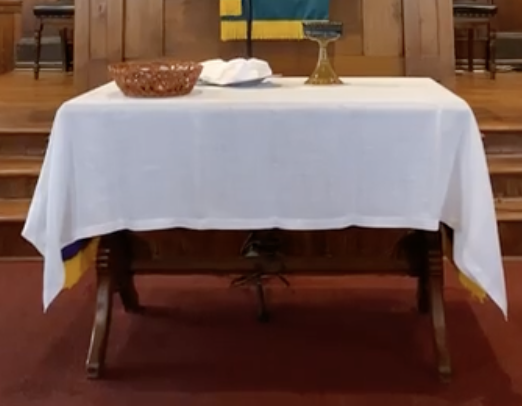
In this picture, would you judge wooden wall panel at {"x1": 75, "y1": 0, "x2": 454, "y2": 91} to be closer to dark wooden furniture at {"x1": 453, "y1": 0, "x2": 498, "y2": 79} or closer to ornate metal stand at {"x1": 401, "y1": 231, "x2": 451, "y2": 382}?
ornate metal stand at {"x1": 401, "y1": 231, "x2": 451, "y2": 382}

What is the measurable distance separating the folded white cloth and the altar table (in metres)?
0.32

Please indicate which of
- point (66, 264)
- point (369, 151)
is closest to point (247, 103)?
point (369, 151)

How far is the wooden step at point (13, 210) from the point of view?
3410 millimetres

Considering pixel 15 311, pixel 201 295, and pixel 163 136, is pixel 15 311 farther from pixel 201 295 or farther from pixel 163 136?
pixel 163 136

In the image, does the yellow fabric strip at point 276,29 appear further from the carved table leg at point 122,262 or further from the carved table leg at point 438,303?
the carved table leg at point 438,303

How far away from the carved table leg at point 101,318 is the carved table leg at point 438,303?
0.86 metres

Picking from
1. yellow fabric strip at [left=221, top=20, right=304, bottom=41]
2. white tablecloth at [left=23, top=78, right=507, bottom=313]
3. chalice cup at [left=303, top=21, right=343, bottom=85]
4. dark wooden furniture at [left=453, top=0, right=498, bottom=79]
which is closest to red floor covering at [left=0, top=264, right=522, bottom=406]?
white tablecloth at [left=23, top=78, right=507, bottom=313]

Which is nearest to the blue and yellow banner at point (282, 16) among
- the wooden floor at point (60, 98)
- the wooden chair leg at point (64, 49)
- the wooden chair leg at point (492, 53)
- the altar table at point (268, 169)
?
the wooden floor at point (60, 98)

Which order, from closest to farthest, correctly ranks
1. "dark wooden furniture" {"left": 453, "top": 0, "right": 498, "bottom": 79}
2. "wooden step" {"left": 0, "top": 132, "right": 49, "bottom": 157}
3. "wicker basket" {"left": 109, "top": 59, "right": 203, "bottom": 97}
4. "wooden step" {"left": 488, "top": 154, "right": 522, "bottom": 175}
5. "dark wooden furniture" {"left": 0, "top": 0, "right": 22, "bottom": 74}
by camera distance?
"wicker basket" {"left": 109, "top": 59, "right": 203, "bottom": 97} → "wooden step" {"left": 488, "top": 154, "right": 522, "bottom": 175} → "wooden step" {"left": 0, "top": 132, "right": 49, "bottom": 157} → "dark wooden furniture" {"left": 453, "top": 0, "right": 498, "bottom": 79} → "dark wooden furniture" {"left": 0, "top": 0, "right": 22, "bottom": 74}

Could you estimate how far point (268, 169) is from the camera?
7.11 ft

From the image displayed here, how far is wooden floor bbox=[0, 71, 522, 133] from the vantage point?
12.7ft

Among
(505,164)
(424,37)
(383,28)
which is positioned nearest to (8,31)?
(383,28)

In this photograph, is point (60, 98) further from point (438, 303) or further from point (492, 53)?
point (438, 303)

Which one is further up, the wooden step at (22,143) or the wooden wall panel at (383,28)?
the wooden wall panel at (383,28)
